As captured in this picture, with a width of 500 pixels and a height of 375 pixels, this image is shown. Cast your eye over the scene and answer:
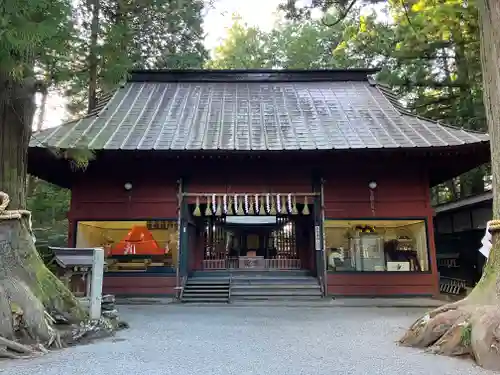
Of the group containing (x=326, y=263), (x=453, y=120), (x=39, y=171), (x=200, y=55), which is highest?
(x=200, y=55)

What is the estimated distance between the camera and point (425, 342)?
3.63 m

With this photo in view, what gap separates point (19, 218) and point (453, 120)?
1286cm

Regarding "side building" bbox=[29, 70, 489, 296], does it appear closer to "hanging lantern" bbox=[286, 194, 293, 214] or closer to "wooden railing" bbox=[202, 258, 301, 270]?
"hanging lantern" bbox=[286, 194, 293, 214]

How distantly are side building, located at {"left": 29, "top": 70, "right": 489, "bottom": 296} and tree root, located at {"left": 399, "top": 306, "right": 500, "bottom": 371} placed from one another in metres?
4.00

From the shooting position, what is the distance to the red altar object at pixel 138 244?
28.2ft

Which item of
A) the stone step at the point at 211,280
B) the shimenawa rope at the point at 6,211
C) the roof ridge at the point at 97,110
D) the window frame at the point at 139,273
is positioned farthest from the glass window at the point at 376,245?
the roof ridge at the point at 97,110

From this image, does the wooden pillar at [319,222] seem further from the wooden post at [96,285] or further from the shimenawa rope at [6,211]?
the shimenawa rope at [6,211]

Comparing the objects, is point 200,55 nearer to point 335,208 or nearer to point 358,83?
point 358,83

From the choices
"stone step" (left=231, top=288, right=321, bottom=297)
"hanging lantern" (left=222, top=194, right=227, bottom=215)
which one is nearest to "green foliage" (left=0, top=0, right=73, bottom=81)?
"hanging lantern" (left=222, top=194, right=227, bottom=215)

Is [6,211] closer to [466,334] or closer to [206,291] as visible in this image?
[466,334]

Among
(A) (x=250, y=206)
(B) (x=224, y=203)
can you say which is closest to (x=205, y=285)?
(B) (x=224, y=203)

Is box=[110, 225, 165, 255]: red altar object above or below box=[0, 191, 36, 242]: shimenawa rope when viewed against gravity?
below

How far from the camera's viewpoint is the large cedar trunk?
361cm

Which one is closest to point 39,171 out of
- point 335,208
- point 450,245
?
point 335,208
